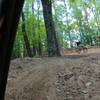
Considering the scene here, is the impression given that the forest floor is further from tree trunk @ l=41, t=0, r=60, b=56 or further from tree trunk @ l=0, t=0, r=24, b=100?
tree trunk @ l=0, t=0, r=24, b=100

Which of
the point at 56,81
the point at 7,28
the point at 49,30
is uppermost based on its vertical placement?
the point at 49,30

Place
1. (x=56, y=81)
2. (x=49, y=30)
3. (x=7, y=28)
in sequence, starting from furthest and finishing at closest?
1. (x=49, y=30)
2. (x=56, y=81)
3. (x=7, y=28)

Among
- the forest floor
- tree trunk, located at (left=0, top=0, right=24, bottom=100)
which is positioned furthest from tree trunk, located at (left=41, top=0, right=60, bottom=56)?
tree trunk, located at (left=0, top=0, right=24, bottom=100)

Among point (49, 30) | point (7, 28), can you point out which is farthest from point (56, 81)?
point (7, 28)

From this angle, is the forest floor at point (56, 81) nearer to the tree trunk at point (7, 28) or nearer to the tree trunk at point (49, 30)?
the tree trunk at point (49, 30)

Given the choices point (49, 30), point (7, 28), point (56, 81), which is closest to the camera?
point (7, 28)

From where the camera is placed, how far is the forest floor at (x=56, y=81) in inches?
350

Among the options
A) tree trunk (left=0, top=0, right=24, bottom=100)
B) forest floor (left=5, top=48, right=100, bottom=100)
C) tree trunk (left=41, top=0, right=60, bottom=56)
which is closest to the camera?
tree trunk (left=0, top=0, right=24, bottom=100)

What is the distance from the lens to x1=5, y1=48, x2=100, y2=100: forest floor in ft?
29.2

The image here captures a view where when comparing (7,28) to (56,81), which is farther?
(56,81)

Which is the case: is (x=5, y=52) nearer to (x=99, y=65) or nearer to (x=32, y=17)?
(x=99, y=65)

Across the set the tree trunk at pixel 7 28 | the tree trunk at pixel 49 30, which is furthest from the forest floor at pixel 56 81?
the tree trunk at pixel 7 28

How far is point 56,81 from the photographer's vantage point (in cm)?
962

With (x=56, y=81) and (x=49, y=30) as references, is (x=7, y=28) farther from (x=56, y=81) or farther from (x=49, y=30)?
(x=49, y=30)
